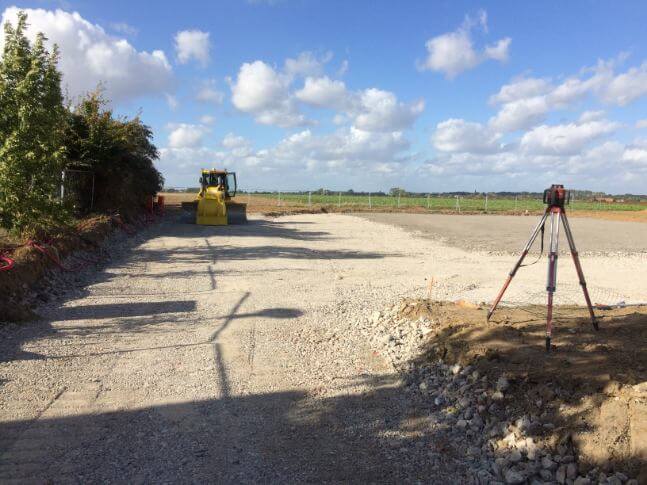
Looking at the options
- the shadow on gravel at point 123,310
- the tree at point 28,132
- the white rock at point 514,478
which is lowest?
the white rock at point 514,478

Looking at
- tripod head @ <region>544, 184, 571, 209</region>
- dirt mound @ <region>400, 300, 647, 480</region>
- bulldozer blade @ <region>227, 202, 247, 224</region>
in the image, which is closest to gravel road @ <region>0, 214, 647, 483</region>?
dirt mound @ <region>400, 300, 647, 480</region>

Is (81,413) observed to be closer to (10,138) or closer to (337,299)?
(337,299)

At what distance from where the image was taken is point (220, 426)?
4.49 m

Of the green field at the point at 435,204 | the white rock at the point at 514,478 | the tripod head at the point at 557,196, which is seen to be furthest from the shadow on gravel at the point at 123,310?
the green field at the point at 435,204

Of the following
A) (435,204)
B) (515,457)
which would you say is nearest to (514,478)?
(515,457)

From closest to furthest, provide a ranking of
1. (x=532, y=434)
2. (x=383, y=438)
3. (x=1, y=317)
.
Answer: (x=532, y=434)
(x=383, y=438)
(x=1, y=317)

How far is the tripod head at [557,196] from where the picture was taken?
5746 millimetres

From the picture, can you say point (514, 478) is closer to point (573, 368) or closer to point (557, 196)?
point (573, 368)

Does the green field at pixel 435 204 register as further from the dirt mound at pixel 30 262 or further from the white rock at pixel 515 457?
the white rock at pixel 515 457

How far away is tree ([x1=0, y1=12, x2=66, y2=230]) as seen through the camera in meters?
10.9

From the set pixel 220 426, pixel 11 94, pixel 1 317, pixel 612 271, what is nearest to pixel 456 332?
pixel 220 426

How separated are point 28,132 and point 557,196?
10.9m

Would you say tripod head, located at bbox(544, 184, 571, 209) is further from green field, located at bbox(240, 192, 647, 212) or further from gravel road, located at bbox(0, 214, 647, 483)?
green field, located at bbox(240, 192, 647, 212)

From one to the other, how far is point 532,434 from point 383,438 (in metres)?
1.23
